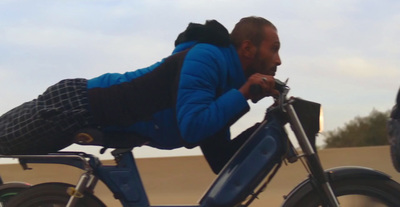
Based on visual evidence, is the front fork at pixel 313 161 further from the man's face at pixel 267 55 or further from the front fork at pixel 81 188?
the front fork at pixel 81 188

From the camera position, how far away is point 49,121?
178 inches

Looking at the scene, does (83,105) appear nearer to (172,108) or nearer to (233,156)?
(172,108)

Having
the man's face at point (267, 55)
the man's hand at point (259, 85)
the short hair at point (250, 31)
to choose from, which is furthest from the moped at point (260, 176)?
the short hair at point (250, 31)

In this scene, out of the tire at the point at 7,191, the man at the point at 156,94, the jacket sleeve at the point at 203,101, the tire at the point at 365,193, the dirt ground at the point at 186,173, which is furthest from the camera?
the dirt ground at the point at 186,173

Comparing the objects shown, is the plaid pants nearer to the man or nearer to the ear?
the man

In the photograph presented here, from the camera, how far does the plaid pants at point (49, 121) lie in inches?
177

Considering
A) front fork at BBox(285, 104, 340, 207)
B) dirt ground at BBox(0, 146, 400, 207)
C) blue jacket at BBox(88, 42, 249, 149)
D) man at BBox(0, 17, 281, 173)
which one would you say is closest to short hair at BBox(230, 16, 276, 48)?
man at BBox(0, 17, 281, 173)

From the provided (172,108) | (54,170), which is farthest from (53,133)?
(54,170)

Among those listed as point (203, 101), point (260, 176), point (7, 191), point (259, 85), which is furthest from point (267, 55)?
point (7, 191)

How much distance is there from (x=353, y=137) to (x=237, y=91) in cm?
3597

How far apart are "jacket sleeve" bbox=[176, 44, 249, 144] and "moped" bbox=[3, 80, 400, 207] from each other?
249 mm

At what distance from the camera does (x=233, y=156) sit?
4461 millimetres

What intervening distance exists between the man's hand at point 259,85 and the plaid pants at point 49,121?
3.01ft

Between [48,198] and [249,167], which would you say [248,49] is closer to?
[249,167]
